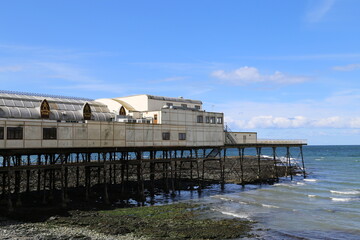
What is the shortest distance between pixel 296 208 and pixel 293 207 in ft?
1.72

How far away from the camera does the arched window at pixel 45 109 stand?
3388 centimetres

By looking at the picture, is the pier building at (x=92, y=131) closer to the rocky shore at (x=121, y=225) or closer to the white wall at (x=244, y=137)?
the white wall at (x=244, y=137)

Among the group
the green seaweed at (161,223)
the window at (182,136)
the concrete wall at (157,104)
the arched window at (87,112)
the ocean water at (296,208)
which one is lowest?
the ocean water at (296,208)

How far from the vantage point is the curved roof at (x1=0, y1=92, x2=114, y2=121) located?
32656mm

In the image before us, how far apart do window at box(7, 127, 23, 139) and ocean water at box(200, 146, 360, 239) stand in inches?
757

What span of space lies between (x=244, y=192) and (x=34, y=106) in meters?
28.2

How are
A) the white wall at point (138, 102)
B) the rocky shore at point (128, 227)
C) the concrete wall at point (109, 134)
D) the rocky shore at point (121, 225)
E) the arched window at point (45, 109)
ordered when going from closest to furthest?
the rocky shore at point (128, 227) < the rocky shore at point (121, 225) < the concrete wall at point (109, 134) < the arched window at point (45, 109) < the white wall at point (138, 102)

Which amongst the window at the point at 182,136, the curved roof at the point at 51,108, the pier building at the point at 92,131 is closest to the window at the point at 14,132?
the pier building at the point at 92,131

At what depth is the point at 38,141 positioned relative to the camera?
31859mm

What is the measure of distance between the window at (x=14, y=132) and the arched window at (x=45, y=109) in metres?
3.47

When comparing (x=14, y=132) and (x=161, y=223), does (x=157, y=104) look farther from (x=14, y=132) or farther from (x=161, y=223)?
(x=161, y=223)

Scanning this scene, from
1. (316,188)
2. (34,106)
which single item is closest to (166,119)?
(34,106)

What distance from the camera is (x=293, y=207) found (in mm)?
38750

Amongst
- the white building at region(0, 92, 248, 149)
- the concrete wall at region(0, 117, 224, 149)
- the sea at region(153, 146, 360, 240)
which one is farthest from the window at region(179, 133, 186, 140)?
the sea at region(153, 146, 360, 240)
